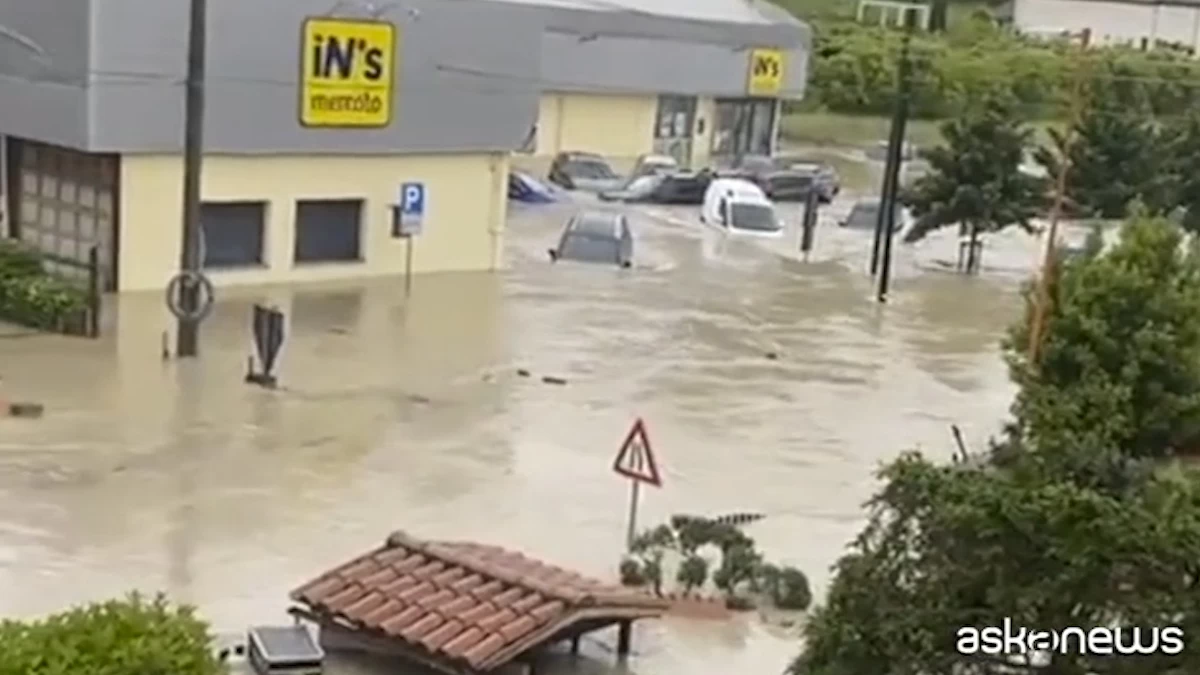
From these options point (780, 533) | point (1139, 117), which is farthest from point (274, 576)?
point (1139, 117)

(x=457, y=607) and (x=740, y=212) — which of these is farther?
(x=740, y=212)

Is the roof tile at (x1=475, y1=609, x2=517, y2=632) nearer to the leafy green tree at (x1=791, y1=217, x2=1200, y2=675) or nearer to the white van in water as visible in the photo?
the leafy green tree at (x1=791, y1=217, x2=1200, y2=675)

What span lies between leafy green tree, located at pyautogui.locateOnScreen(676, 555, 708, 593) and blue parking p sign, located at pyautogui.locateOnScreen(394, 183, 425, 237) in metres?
17.6

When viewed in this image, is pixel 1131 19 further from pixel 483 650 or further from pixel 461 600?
pixel 483 650

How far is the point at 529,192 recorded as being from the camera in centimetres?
4828

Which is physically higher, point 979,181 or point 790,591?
point 979,181

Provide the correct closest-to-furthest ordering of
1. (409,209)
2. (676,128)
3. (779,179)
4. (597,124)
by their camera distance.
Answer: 1. (409,209)
2. (779,179)
3. (597,124)
4. (676,128)

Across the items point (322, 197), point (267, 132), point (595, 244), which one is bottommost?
point (595, 244)

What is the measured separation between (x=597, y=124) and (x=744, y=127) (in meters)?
7.61

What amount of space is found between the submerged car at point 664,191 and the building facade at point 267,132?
1425cm

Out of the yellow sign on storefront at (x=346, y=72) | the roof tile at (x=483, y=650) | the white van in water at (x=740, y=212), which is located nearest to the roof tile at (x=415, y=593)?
the roof tile at (x=483, y=650)

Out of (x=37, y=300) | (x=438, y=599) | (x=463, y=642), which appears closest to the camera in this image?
(x=463, y=642)

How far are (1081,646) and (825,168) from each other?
169ft

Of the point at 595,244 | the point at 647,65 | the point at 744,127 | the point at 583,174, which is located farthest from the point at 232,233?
the point at 744,127
